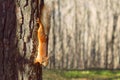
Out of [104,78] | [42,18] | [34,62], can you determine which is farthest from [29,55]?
[104,78]

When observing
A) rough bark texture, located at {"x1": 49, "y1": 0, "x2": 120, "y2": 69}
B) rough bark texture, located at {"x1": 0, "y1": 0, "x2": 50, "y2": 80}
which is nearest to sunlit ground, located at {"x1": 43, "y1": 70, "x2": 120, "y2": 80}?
rough bark texture, located at {"x1": 49, "y1": 0, "x2": 120, "y2": 69}

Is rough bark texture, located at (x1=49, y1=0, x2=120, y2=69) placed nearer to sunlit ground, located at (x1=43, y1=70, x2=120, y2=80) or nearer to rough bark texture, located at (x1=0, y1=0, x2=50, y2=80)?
sunlit ground, located at (x1=43, y1=70, x2=120, y2=80)

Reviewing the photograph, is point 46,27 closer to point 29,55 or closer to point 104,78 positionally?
point 29,55

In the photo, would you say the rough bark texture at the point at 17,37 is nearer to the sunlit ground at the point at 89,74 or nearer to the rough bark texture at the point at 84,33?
the sunlit ground at the point at 89,74

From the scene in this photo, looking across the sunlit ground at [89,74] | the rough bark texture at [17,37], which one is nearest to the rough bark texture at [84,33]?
the sunlit ground at [89,74]

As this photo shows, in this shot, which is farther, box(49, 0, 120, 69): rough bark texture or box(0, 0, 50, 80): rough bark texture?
box(49, 0, 120, 69): rough bark texture

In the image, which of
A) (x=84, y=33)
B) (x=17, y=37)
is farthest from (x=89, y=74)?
(x=17, y=37)

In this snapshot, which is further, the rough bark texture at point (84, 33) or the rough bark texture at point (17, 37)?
the rough bark texture at point (84, 33)
